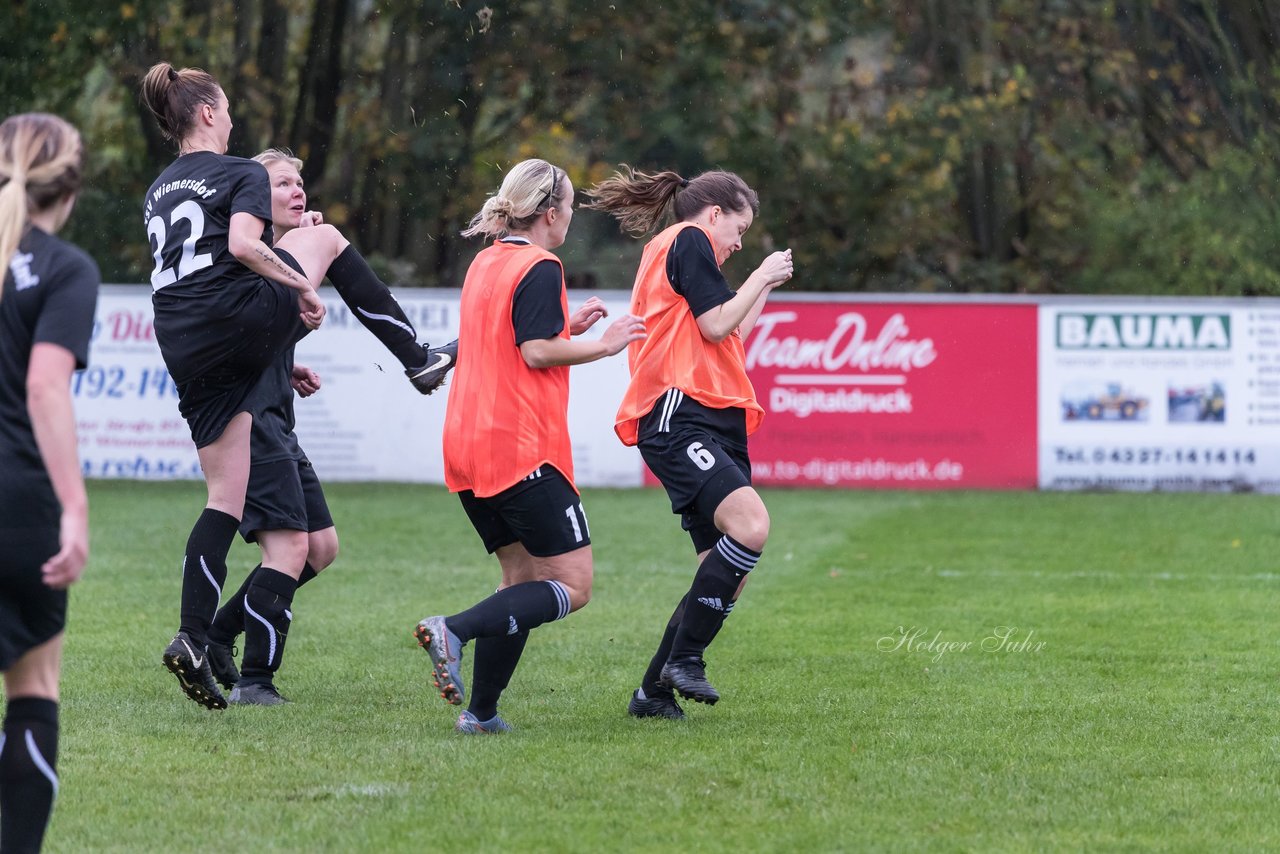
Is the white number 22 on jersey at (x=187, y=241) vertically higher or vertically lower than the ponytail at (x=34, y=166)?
lower

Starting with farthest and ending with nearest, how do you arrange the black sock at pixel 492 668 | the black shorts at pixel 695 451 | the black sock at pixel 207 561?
the black sock at pixel 207 561
the black shorts at pixel 695 451
the black sock at pixel 492 668

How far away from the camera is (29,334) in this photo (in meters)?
3.38

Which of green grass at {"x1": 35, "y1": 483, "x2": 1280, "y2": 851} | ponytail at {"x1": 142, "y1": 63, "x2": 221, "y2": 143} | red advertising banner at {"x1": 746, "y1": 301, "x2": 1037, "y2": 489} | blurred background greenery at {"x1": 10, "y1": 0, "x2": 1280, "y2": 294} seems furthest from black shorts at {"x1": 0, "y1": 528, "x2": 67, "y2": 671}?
blurred background greenery at {"x1": 10, "y1": 0, "x2": 1280, "y2": 294}

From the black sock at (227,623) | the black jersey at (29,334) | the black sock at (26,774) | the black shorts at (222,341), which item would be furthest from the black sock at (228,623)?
the black jersey at (29,334)

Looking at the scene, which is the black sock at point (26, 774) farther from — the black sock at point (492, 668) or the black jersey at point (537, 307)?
the black jersey at point (537, 307)

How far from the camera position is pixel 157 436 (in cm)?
1571

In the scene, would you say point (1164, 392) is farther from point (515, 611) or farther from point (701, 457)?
point (515, 611)

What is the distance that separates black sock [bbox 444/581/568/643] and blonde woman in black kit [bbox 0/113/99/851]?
5.99 ft

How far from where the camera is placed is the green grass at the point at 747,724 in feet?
14.1

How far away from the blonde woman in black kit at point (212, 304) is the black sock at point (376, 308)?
26 mm

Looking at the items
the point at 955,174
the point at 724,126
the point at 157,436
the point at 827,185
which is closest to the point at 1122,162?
the point at 955,174

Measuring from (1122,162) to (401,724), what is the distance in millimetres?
17586

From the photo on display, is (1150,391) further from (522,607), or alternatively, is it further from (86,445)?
(522,607)

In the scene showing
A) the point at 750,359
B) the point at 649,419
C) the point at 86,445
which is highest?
the point at 649,419
